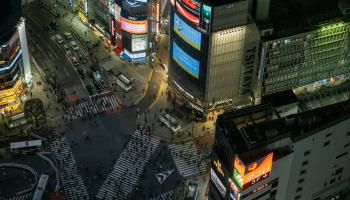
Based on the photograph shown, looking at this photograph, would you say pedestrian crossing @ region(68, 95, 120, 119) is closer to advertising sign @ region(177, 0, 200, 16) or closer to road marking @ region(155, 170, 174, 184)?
road marking @ region(155, 170, 174, 184)

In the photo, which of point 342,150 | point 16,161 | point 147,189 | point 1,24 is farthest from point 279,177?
point 1,24

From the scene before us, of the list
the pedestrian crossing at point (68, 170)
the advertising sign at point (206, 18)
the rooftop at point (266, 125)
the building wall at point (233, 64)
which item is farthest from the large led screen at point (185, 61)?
the rooftop at point (266, 125)

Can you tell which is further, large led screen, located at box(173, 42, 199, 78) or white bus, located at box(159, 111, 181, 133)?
white bus, located at box(159, 111, 181, 133)

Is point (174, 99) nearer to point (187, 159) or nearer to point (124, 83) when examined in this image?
point (124, 83)

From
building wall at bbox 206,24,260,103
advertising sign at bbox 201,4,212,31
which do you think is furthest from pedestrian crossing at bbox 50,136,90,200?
advertising sign at bbox 201,4,212,31

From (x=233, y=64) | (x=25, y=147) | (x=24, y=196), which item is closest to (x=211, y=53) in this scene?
(x=233, y=64)

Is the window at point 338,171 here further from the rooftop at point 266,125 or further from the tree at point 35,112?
the tree at point 35,112

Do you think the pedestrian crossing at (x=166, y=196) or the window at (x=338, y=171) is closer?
the window at (x=338, y=171)
